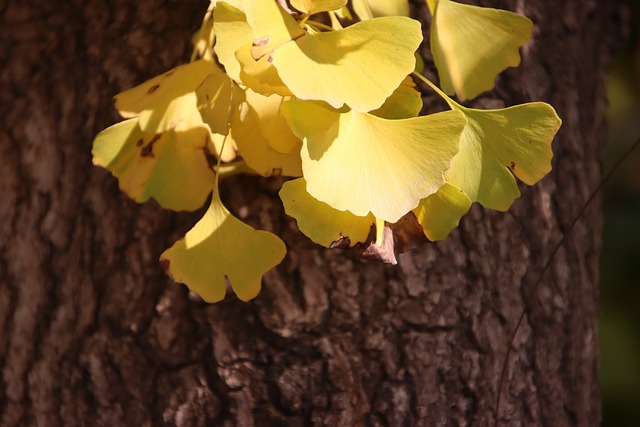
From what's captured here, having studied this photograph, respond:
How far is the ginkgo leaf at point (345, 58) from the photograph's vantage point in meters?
0.42

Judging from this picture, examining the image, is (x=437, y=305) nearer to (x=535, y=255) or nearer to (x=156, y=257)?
(x=535, y=255)

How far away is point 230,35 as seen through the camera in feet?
1.44

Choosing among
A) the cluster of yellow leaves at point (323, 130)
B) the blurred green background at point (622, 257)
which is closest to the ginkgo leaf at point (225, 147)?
the cluster of yellow leaves at point (323, 130)

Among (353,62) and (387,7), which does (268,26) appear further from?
(387,7)

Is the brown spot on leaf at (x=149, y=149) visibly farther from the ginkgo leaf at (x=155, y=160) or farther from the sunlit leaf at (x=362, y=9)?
the sunlit leaf at (x=362, y=9)

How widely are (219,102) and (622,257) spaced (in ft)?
4.77

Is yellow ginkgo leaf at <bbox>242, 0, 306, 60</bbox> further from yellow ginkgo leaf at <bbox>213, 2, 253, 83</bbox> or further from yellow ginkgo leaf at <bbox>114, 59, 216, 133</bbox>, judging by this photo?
yellow ginkgo leaf at <bbox>114, 59, 216, 133</bbox>

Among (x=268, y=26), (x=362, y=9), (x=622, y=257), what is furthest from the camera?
(x=622, y=257)

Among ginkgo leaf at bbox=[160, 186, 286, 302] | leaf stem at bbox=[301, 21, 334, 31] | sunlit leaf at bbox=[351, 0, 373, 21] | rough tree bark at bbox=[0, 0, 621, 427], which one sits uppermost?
leaf stem at bbox=[301, 21, 334, 31]

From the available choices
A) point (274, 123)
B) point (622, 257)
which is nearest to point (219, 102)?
point (274, 123)

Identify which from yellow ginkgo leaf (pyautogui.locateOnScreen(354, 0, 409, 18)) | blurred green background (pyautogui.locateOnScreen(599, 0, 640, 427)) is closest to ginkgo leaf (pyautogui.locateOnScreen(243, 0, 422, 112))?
yellow ginkgo leaf (pyautogui.locateOnScreen(354, 0, 409, 18))

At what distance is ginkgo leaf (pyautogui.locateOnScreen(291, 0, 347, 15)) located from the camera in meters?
0.44

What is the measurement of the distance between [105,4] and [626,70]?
1.42 m

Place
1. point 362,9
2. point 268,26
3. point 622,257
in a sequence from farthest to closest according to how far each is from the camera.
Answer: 1. point 622,257
2. point 362,9
3. point 268,26
